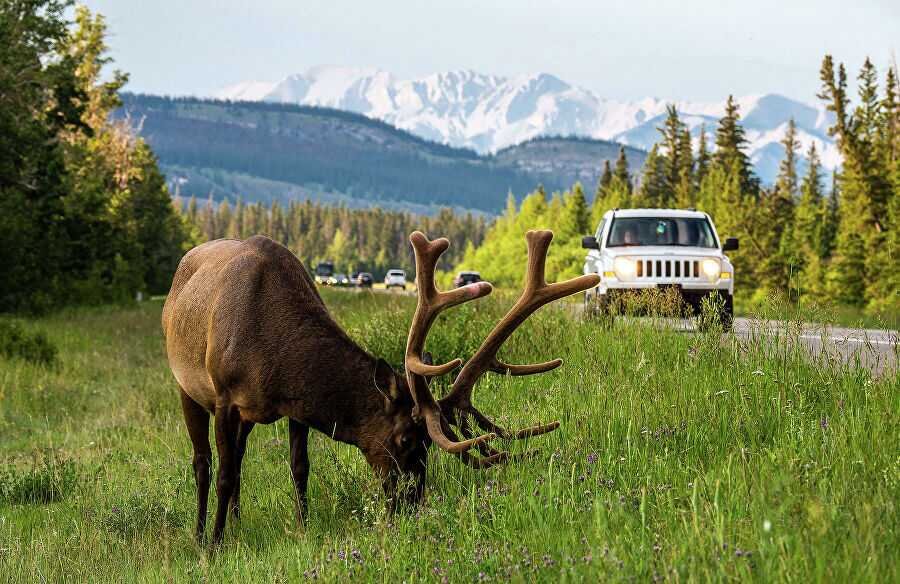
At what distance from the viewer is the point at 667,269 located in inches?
605

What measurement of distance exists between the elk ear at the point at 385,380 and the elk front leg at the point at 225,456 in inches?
37.9

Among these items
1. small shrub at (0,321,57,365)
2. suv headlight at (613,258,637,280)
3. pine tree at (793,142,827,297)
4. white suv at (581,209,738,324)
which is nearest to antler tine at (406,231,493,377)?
white suv at (581,209,738,324)

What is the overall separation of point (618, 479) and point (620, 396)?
4.70ft

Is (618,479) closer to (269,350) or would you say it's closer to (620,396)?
(620,396)

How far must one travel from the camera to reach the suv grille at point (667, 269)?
15.3 meters

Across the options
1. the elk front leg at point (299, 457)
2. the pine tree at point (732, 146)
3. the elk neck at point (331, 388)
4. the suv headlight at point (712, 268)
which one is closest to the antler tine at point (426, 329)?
the elk neck at point (331, 388)

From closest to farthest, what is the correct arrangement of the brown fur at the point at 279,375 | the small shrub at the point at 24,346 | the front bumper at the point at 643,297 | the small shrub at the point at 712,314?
the brown fur at the point at 279,375
the small shrub at the point at 712,314
the front bumper at the point at 643,297
the small shrub at the point at 24,346

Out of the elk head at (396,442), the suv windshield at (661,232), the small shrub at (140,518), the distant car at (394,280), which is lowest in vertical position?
the distant car at (394,280)

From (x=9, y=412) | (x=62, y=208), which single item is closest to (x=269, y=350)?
(x=9, y=412)

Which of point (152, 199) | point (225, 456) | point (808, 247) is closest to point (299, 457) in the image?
point (225, 456)

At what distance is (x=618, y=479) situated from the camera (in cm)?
464

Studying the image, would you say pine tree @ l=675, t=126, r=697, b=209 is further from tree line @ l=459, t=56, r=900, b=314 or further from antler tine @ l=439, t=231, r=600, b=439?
antler tine @ l=439, t=231, r=600, b=439

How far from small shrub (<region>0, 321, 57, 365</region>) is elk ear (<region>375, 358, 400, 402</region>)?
1203 centimetres

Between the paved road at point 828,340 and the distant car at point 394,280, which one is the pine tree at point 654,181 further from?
the paved road at point 828,340
